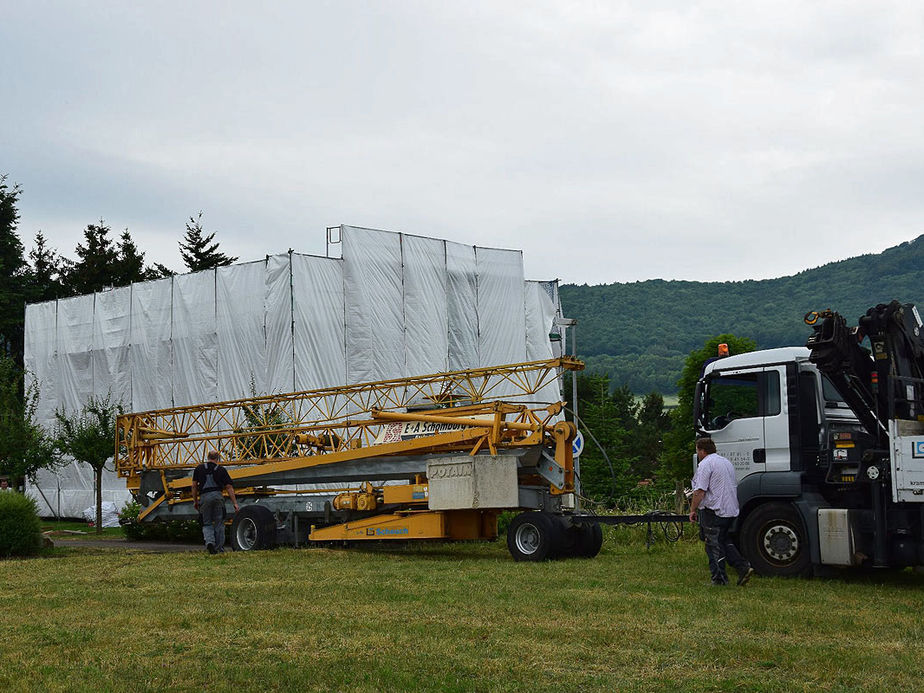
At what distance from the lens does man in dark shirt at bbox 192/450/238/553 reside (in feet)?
63.1

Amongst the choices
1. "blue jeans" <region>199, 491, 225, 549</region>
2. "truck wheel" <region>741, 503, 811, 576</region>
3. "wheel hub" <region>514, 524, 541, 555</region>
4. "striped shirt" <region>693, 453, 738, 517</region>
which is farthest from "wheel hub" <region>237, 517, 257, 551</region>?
"striped shirt" <region>693, 453, 738, 517</region>

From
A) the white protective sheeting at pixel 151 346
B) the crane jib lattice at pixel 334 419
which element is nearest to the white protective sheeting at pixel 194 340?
the white protective sheeting at pixel 151 346

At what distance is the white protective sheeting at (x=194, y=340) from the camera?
1374 inches

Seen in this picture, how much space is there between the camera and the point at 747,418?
14008 millimetres

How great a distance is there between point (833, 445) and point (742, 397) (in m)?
1.56

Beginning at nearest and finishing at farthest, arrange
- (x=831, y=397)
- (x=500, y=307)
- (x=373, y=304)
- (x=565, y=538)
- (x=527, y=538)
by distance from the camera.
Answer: (x=831, y=397) → (x=565, y=538) → (x=527, y=538) → (x=373, y=304) → (x=500, y=307)

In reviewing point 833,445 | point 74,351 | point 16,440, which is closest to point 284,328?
point 16,440

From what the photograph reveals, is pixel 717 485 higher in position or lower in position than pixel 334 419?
lower

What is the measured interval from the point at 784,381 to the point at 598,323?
4081 inches

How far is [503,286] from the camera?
3825 centimetres

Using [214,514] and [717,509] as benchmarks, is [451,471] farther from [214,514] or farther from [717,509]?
[717,509]

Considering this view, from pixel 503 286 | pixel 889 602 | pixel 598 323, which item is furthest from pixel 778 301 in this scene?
pixel 889 602

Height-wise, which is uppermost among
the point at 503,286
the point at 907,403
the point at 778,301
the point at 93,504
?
the point at 778,301

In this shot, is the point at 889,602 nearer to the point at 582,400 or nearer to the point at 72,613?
the point at 72,613
